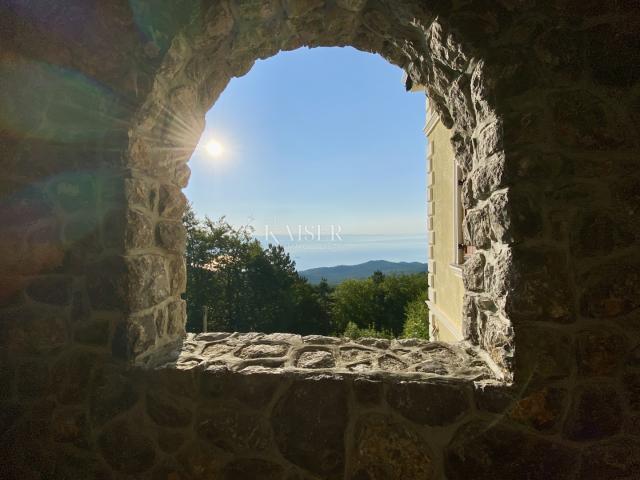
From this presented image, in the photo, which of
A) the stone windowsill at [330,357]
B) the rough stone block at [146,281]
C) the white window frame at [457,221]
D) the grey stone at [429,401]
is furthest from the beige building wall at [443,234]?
the rough stone block at [146,281]

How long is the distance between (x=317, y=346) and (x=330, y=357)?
0.68 ft

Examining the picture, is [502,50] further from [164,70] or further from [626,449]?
[626,449]

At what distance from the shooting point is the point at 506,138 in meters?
1.50

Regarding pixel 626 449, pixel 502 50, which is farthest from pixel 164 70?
pixel 626 449

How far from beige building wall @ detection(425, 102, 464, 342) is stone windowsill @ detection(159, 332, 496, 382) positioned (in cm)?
277

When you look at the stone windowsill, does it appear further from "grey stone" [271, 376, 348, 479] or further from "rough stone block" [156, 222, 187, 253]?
"rough stone block" [156, 222, 187, 253]

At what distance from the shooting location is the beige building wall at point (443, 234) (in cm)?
487

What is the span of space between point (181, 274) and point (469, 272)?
1.79 metres

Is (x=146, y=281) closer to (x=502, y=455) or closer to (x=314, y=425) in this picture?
(x=314, y=425)

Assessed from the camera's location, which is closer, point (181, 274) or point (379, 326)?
point (181, 274)

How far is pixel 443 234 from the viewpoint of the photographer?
5750 mm

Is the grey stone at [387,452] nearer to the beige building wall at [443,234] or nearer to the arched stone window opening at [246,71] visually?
the arched stone window opening at [246,71]

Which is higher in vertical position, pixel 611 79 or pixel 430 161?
pixel 430 161

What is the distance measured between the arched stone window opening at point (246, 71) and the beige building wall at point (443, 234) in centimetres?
288
